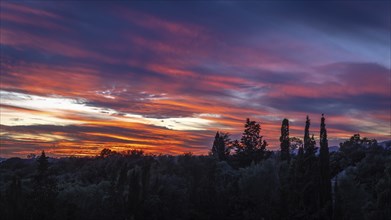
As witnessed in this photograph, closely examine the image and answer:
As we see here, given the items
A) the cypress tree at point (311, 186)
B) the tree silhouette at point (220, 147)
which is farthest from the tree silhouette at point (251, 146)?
the cypress tree at point (311, 186)

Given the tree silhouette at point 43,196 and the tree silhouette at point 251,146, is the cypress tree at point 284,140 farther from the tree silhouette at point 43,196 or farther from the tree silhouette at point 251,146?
the tree silhouette at point 43,196

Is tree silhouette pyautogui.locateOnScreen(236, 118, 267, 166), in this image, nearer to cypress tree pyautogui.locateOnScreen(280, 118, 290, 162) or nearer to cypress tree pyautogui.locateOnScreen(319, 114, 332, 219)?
cypress tree pyautogui.locateOnScreen(280, 118, 290, 162)

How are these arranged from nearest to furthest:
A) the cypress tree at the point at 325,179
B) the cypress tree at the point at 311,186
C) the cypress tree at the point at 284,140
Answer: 1. the cypress tree at the point at 325,179
2. the cypress tree at the point at 311,186
3. the cypress tree at the point at 284,140

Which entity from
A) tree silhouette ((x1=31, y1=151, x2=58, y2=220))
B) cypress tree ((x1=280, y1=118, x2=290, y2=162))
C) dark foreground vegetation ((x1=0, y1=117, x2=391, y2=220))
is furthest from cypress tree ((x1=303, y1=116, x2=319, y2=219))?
tree silhouette ((x1=31, y1=151, x2=58, y2=220))

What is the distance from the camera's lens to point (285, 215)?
60688mm

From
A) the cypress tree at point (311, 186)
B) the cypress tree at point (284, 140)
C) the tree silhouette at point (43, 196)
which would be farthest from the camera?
the cypress tree at point (284, 140)

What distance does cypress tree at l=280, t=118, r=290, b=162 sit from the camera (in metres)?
91.4

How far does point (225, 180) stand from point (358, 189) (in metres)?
23.5

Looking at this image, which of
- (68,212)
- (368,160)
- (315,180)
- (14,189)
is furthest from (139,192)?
(368,160)

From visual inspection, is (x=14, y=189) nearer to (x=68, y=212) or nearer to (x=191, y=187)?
(x=68, y=212)

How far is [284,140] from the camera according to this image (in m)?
95.3

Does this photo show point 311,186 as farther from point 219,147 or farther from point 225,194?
point 219,147

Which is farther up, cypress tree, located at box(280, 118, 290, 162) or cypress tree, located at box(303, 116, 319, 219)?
cypress tree, located at box(280, 118, 290, 162)

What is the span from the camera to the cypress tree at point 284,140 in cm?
9141
